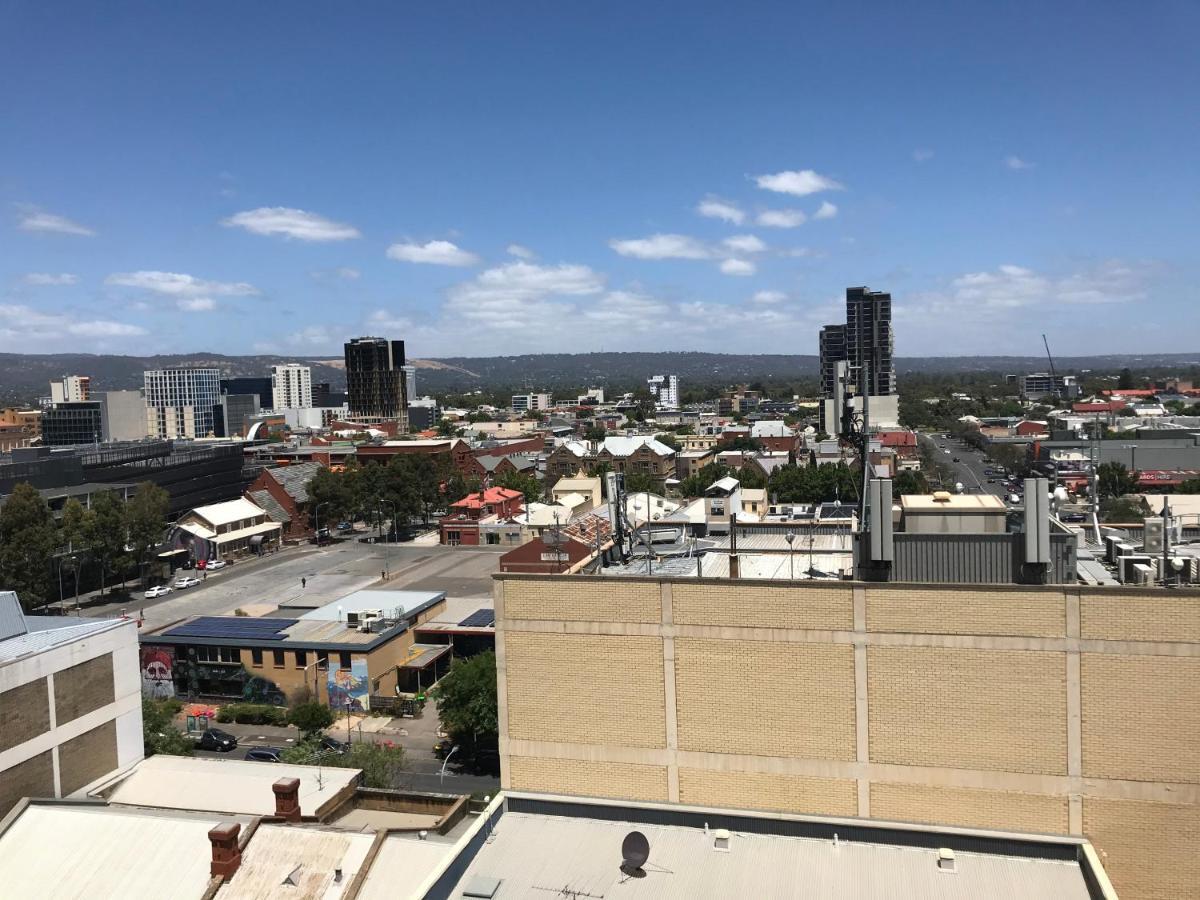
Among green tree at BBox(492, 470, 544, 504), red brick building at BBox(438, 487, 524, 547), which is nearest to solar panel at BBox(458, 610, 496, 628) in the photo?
red brick building at BBox(438, 487, 524, 547)

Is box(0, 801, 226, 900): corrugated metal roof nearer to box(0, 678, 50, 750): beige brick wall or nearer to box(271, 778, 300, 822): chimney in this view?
box(271, 778, 300, 822): chimney

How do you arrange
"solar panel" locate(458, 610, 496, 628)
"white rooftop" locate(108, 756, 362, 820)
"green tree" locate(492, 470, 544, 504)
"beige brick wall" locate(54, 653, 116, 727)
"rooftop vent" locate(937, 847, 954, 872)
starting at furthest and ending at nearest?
"green tree" locate(492, 470, 544, 504)
"solar panel" locate(458, 610, 496, 628)
"beige brick wall" locate(54, 653, 116, 727)
"white rooftop" locate(108, 756, 362, 820)
"rooftop vent" locate(937, 847, 954, 872)

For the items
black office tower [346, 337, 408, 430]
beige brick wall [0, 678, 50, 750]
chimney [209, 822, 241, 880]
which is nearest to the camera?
chimney [209, 822, 241, 880]

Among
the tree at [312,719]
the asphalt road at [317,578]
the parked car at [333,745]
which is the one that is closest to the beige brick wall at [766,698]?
the parked car at [333,745]

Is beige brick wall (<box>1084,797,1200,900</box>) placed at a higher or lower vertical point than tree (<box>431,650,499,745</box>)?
higher

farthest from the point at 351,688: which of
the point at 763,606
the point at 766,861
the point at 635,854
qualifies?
the point at 763,606

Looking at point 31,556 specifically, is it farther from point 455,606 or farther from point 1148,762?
point 1148,762

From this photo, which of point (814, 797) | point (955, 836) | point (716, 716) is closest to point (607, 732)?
point (716, 716)

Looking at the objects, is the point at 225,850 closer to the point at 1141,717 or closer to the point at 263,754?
the point at 1141,717
